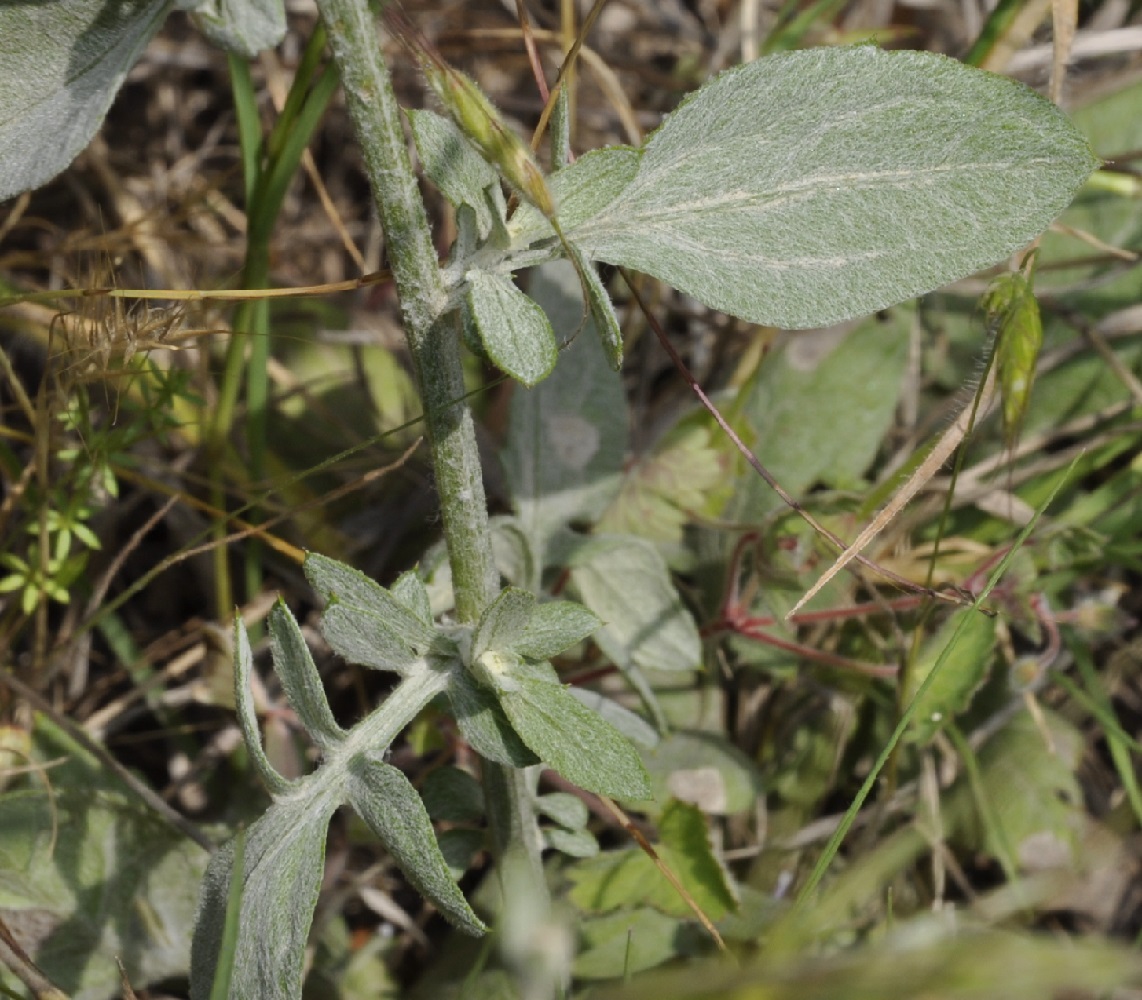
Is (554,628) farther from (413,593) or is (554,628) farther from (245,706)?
(245,706)

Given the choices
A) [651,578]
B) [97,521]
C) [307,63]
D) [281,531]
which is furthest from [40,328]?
[651,578]

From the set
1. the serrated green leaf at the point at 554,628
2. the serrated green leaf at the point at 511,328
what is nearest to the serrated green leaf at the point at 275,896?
the serrated green leaf at the point at 554,628

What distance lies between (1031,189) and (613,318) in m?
0.46

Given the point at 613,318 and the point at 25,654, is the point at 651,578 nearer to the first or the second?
the point at 613,318

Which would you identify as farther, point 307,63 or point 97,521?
point 97,521

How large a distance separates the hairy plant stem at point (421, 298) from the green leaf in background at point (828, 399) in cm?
95

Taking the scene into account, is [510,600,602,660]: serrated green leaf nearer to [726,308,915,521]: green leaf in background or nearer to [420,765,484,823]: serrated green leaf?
[420,765,484,823]: serrated green leaf

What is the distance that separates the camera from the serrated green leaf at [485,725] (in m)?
1.25

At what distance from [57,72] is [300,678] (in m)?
0.67

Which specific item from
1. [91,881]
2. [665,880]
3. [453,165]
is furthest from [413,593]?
[91,881]

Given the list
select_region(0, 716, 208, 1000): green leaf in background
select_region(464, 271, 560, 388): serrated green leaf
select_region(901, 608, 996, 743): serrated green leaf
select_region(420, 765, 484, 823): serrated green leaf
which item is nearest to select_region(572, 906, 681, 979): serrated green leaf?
select_region(420, 765, 484, 823): serrated green leaf

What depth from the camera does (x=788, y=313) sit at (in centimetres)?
118

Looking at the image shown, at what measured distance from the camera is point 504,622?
3.98ft

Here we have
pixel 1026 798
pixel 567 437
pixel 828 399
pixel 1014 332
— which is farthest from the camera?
Answer: pixel 828 399
